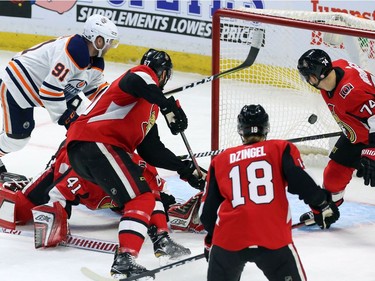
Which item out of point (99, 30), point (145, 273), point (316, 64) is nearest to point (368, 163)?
point (316, 64)

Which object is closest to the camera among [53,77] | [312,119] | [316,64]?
[316,64]

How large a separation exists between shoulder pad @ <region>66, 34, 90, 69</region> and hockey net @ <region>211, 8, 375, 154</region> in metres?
0.73

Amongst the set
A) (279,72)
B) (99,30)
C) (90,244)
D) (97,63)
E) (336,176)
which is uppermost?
(99,30)

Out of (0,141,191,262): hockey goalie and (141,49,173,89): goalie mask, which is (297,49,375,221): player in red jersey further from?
(0,141,191,262): hockey goalie

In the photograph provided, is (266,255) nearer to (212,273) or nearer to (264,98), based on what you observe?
(212,273)

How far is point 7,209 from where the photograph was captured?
514 cm

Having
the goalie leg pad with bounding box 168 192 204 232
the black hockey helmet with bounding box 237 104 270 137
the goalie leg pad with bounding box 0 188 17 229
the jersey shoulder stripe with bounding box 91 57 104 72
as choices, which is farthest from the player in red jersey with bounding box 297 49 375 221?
the goalie leg pad with bounding box 0 188 17 229

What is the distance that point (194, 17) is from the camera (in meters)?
8.34

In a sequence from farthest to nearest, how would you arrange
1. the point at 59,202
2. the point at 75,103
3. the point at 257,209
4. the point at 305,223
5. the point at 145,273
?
the point at 75,103 < the point at 59,202 < the point at 305,223 < the point at 145,273 < the point at 257,209

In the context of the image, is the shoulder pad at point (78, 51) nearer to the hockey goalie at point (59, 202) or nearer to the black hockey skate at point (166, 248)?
the hockey goalie at point (59, 202)

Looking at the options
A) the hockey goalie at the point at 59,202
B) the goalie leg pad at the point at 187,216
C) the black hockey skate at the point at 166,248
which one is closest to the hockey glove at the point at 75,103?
the hockey goalie at the point at 59,202

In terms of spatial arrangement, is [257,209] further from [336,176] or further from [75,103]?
[75,103]

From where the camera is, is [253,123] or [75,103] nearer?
[253,123]

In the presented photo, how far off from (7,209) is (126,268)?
3.58ft
